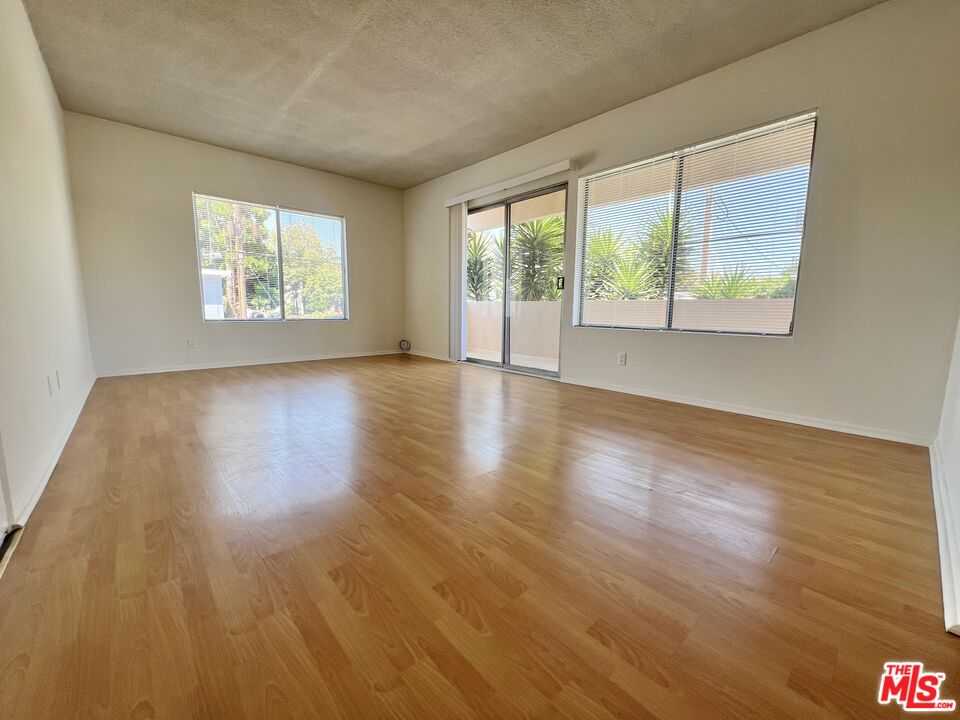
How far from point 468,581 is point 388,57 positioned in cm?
355

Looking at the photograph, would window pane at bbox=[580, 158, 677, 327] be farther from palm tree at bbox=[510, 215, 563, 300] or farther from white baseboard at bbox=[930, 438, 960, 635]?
white baseboard at bbox=[930, 438, 960, 635]

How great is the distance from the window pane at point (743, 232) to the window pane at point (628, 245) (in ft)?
0.52

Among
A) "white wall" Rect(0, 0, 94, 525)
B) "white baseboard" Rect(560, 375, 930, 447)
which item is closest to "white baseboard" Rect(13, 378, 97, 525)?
"white wall" Rect(0, 0, 94, 525)

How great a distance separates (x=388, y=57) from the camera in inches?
115

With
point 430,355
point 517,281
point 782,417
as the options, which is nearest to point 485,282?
point 517,281

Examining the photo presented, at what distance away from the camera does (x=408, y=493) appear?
171 centimetres

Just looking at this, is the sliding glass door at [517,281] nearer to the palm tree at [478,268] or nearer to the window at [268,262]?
the palm tree at [478,268]

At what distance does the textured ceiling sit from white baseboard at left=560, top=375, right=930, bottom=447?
268 cm

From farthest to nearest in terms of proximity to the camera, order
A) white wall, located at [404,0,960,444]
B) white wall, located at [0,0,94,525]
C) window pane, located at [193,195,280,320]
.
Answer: window pane, located at [193,195,280,320], white wall, located at [404,0,960,444], white wall, located at [0,0,94,525]

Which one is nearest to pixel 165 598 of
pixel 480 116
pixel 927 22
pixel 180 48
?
pixel 180 48

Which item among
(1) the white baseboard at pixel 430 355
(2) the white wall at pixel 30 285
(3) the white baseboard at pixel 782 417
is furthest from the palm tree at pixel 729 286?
(2) the white wall at pixel 30 285

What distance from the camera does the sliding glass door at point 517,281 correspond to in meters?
4.47

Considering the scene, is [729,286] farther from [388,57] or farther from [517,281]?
[388,57]

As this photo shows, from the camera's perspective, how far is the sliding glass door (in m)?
4.47
